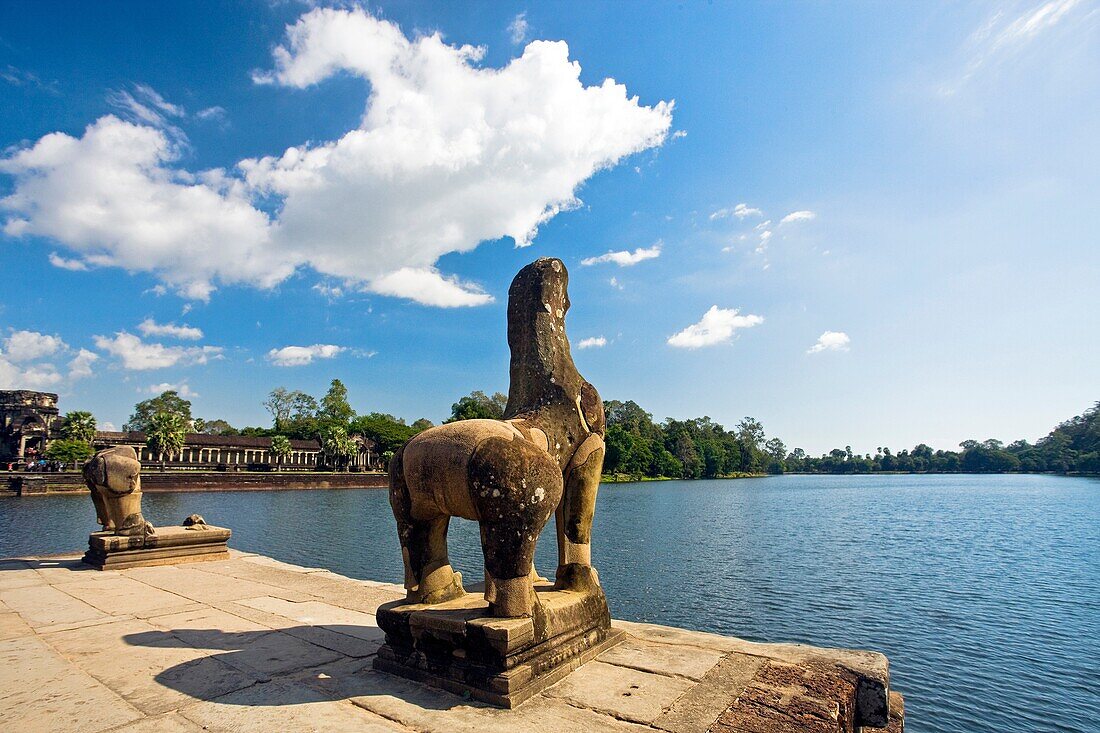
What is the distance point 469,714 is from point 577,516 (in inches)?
67.3

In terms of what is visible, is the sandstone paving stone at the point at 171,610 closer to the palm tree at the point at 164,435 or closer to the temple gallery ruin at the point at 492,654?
the temple gallery ruin at the point at 492,654

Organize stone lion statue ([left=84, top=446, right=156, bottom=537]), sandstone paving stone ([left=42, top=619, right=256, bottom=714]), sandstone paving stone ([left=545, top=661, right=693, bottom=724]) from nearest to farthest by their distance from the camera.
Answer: sandstone paving stone ([left=545, top=661, right=693, bottom=724]), sandstone paving stone ([left=42, top=619, right=256, bottom=714]), stone lion statue ([left=84, top=446, right=156, bottom=537])

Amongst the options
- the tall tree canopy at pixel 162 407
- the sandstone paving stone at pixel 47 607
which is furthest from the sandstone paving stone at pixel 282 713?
the tall tree canopy at pixel 162 407

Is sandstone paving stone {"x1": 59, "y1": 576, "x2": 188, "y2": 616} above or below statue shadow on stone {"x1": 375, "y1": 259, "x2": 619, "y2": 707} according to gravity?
below

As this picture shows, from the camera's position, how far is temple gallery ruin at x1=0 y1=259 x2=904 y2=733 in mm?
3527

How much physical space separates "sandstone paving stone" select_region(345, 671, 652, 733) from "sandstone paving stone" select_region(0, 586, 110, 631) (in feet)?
13.5

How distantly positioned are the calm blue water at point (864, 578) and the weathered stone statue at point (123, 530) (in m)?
6.42

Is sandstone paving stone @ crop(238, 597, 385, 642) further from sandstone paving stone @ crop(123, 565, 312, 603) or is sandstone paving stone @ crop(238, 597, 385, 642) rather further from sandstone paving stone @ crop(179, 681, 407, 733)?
sandstone paving stone @ crop(179, 681, 407, 733)

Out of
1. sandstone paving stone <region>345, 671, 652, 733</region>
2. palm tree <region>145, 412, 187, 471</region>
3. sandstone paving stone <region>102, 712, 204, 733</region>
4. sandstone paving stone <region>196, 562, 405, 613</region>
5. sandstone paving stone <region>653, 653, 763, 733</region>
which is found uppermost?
palm tree <region>145, 412, 187, 471</region>

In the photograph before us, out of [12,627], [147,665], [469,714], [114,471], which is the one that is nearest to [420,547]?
[469,714]

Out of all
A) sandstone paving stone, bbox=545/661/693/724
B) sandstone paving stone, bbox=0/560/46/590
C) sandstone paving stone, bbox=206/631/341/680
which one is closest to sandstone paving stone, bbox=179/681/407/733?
sandstone paving stone, bbox=206/631/341/680

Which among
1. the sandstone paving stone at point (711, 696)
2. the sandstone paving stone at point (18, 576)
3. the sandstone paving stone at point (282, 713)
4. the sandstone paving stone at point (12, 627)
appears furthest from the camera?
the sandstone paving stone at point (18, 576)

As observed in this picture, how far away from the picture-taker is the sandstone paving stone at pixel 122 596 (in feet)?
21.9

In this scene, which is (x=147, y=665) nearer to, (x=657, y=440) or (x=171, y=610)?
(x=171, y=610)
